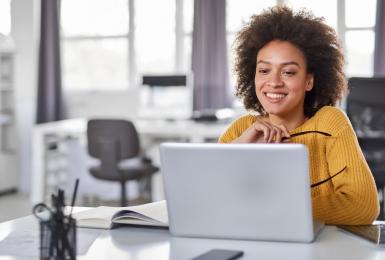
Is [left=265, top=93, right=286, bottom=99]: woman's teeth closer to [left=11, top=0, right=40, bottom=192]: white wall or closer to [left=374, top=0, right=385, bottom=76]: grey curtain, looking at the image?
[left=374, top=0, right=385, bottom=76]: grey curtain

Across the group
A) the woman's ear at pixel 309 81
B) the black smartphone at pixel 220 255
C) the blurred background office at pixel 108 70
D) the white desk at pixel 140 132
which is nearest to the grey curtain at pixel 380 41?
the blurred background office at pixel 108 70

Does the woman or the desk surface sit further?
the woman

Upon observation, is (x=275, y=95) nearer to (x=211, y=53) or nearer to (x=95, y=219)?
(x=95, y=219)

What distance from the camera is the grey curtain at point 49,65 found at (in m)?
6.02

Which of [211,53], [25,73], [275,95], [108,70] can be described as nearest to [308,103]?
[275,95]

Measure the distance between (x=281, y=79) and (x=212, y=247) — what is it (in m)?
0.54

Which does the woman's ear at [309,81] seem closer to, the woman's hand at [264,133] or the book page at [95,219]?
the woman's hand at [264,133]

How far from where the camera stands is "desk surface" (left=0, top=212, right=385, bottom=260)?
1213 mm

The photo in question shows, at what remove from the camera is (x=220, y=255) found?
1.19 m

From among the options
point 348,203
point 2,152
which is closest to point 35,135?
point 2,152

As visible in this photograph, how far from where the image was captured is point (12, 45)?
19.5ft

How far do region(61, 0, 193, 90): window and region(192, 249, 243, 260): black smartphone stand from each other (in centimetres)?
472

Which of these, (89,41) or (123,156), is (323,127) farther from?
(89,41)

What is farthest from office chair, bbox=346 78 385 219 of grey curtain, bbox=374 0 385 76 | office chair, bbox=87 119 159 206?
grey curtain, bbox=374 0 385 76
